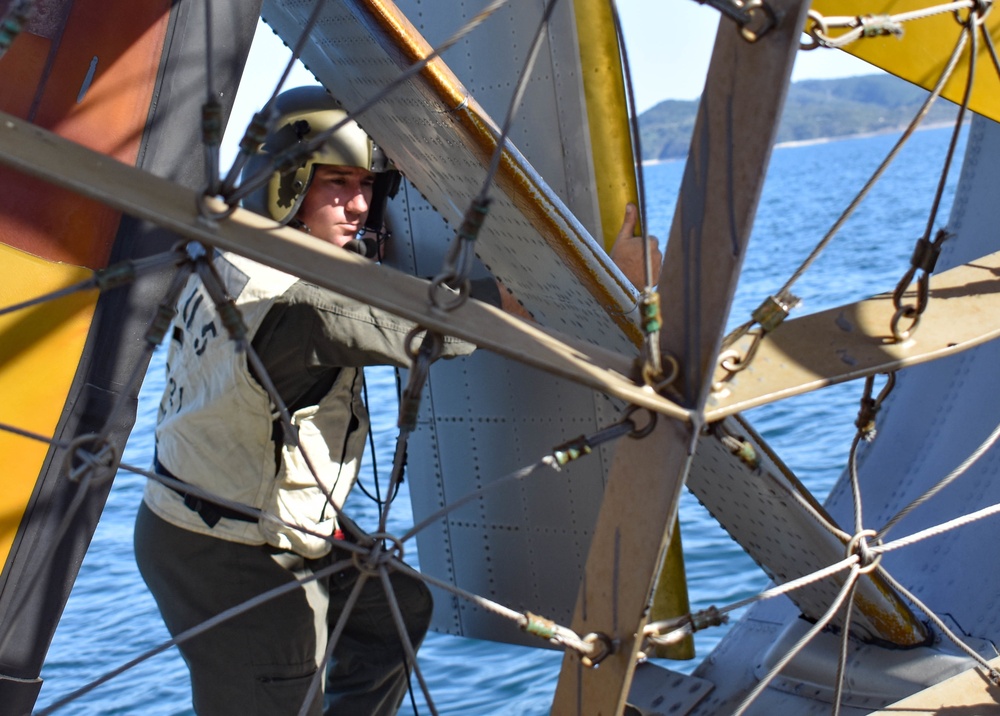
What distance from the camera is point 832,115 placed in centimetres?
12938

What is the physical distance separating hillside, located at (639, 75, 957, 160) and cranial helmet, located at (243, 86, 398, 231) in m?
112

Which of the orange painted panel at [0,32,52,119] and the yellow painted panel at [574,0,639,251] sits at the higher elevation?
the yellow painted panel at [574,0,639,251]

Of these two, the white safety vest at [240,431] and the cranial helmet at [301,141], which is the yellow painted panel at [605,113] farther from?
the white safety vest at [240,431]

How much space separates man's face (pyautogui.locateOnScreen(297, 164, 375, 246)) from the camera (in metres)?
3.35

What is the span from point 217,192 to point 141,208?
0.13 m

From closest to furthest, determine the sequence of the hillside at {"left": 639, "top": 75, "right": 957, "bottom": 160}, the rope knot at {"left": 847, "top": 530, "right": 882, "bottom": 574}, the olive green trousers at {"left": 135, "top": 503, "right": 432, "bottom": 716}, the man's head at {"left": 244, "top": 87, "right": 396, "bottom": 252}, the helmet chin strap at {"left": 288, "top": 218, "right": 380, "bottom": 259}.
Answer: the rope knot at {"left": 847, "top": 530, "right": 882, "bottom": 574}, the olive green trousers at {"left": 135, "top": 503, "right": 432, "bottom": 716}, the man's head at {"left": 244, "top": 87, "right": 396, "bottom": 252}, the helmet chin strap at {"left": 288, "top": 218, "right": 380, "bottom": 259}, the hillside at {"left": 639, "top": 75, "right": 957, "bottom": 160}

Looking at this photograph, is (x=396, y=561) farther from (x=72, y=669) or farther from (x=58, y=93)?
(x=72, y=669)

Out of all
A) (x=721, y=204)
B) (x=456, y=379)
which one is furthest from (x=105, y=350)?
(x=456, y=379)

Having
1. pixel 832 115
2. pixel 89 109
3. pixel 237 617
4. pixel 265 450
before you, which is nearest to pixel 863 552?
pixel 265 450

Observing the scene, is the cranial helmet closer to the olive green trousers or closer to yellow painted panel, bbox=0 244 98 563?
yellow painted panel, bbox=0 244 98 563

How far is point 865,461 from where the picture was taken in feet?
16.6

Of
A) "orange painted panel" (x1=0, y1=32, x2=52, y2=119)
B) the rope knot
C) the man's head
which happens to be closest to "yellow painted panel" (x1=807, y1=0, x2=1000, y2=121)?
the rope knot

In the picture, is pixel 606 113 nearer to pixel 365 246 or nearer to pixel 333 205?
pixel 365 246

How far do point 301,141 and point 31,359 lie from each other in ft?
3.63
